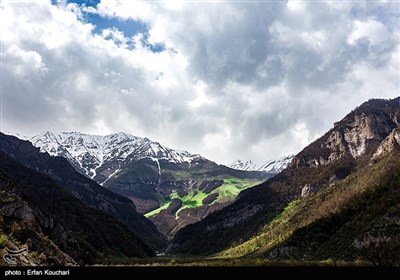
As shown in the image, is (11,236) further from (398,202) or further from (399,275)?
(398,202)

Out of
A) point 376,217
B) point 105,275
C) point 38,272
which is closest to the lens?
point 105,275

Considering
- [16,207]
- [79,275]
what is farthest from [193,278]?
[16,207]

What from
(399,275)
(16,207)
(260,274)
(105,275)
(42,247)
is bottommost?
(399,275)

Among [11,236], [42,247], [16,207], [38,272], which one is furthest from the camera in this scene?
[16,207]

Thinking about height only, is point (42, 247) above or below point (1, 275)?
above

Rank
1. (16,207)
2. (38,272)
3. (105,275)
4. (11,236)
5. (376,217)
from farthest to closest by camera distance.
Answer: (376,217) → (16,207) → (11,236) → (38,272) → (105,275)

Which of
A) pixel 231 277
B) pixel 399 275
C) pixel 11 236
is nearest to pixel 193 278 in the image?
pixel 231 277

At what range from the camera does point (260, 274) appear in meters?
19.6

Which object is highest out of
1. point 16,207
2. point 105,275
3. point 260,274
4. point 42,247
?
point 16,207

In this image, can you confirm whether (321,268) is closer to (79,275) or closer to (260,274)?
(260,274)

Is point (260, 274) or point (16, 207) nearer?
point (260, 274)

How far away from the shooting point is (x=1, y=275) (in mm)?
19078

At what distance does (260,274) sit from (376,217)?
637ft

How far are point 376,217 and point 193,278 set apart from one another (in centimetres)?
19599
